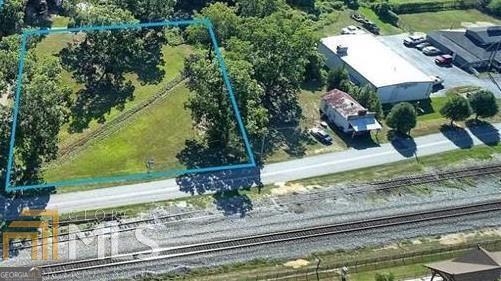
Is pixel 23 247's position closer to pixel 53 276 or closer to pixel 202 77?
pixel 53 276

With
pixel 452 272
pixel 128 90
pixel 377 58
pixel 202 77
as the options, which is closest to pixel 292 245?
pixel 452 272

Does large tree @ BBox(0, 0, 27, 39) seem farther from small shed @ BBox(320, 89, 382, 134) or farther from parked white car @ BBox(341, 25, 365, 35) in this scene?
parked white car @ BBox(341, 25, 365, 35)

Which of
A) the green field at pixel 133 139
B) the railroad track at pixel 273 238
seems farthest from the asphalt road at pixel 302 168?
the railroad track at pixel 273 238

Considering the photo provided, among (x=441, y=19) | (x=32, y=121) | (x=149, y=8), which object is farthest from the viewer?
(x=441, y=19)

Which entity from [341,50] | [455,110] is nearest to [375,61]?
[341,50]

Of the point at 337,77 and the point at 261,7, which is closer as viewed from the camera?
the point at 337,77

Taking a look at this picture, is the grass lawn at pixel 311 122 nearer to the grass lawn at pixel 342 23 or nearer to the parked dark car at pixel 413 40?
the grass lawn at pixel 342 23

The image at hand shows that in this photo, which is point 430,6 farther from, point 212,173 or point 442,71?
point 212,173
